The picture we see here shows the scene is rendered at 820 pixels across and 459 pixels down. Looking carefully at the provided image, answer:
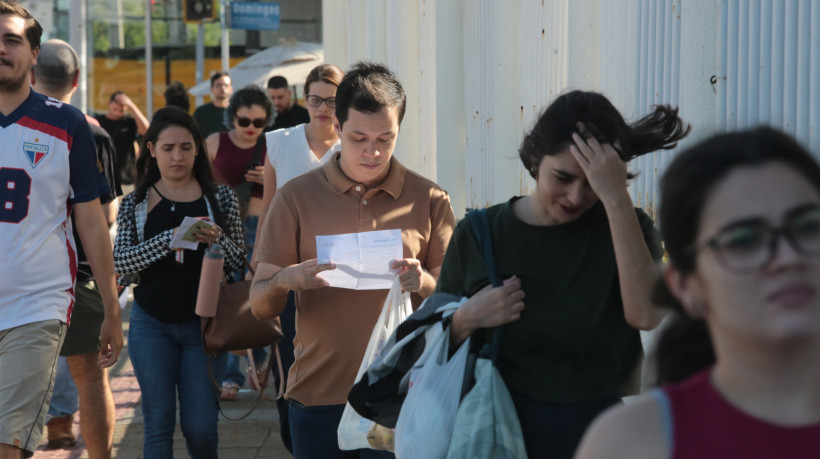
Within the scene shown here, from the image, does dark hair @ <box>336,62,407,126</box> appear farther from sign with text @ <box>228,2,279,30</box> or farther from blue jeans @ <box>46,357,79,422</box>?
sign with text @ <box>228,2,279,30</box>

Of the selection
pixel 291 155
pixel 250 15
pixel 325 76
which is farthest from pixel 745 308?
pixel 250 15

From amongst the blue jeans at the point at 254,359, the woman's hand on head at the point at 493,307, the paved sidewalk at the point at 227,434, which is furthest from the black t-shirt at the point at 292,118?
the woman's hand on head at the point at 493,307

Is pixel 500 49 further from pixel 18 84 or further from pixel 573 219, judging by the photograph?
pixel 573 219

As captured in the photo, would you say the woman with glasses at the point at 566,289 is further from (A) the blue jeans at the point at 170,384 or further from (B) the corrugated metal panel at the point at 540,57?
(A) the blue jeans at the point at 170,384

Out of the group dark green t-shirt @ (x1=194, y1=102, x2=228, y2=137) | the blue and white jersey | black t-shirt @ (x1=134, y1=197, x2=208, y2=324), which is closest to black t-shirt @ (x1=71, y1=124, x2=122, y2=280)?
black t-shirt @ (x1=134, y1=197, x2=208, y2=324)

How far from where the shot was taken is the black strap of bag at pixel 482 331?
9.53 ft

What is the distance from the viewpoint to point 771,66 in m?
3.12

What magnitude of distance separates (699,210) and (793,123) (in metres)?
1.51

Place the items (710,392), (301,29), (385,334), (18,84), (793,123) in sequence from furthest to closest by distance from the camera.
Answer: (301,29) < (18,84) < (385,334) < (793,123) < (710,392)

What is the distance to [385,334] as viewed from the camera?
382 cm

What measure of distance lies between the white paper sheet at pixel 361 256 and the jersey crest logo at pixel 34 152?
1.34 metres

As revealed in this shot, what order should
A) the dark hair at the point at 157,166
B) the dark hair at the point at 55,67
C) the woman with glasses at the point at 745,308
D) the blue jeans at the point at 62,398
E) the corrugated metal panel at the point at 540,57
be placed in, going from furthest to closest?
the blue jeans at the point at 62,398 < the dark hair at the point at 55,67 < the dark hair at the point at 157,166 < the corrugated metal panel at the point at 540,57 < the woman with glasses at the point at 745,308

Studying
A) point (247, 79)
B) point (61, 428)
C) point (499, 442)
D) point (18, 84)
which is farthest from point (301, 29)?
point (499, 442)

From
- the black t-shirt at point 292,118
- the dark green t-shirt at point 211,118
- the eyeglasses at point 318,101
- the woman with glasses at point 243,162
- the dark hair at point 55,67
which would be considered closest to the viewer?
the eyeglasses at point 318,101
